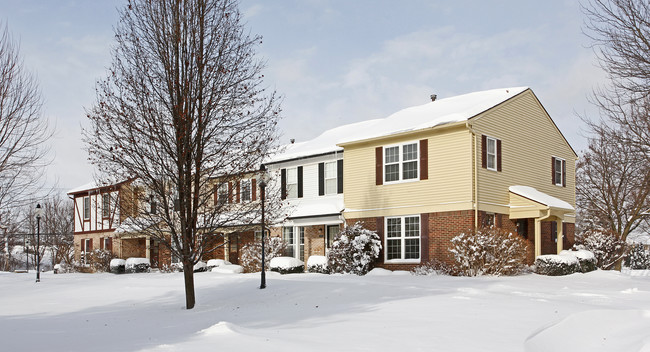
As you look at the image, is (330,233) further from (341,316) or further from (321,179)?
(341,316)

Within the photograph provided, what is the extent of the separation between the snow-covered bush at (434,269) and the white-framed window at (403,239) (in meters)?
0.55

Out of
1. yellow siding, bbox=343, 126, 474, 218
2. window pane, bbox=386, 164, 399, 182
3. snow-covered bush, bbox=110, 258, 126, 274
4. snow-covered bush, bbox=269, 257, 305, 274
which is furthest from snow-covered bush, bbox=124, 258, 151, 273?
window pane, bbox=386, 164, 399, 182

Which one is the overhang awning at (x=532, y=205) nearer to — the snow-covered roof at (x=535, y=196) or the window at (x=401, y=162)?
the snow-covered roof at (x=535, y=196)

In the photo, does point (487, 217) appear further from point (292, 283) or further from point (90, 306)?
point (90, 306)

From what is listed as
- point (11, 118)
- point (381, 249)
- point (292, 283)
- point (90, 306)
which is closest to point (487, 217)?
point (381, 249)

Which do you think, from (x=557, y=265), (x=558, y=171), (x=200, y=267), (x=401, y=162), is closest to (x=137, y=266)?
(x=200, y=267)

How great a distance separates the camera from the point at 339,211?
2500 centimetres

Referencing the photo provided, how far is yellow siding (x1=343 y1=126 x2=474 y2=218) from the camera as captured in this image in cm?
2152

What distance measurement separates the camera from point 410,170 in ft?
75.7

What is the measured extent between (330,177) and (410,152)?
4841 millimetres

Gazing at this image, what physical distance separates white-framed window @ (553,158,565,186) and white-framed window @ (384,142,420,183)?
7647 mm

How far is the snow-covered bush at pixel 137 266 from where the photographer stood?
3036cm

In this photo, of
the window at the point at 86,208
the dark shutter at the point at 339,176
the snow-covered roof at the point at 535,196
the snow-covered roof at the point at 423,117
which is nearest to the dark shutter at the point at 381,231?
the dark shutter at the point at 339,176

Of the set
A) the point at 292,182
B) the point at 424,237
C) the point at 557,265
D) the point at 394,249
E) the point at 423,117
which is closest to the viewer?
the point at 557,265
